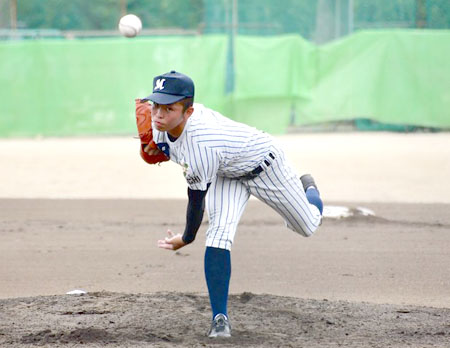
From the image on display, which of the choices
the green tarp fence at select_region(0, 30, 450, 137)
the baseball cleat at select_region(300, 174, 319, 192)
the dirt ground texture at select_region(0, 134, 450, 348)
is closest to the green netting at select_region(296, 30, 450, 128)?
the green tarp fence at select_region(0, 30, 450, 137)

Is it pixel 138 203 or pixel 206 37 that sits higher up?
pixel 206 37

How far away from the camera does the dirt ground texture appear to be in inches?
178

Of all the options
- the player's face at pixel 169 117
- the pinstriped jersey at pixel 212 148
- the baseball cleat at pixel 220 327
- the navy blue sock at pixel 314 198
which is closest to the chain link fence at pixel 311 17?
the navy blue sock at pixel 314 198

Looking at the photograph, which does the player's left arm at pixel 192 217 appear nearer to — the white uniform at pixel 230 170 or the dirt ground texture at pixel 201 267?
the white uniform at pixel 230 170

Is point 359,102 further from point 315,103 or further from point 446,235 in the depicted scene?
point 446,235

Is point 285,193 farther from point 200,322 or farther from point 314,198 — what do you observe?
point 200,322

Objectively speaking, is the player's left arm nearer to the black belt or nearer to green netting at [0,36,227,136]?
the black belt

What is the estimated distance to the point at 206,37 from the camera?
55.7 feet

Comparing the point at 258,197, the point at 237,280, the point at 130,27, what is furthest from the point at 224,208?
the point at 130,27

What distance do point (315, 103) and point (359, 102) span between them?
0.94 m

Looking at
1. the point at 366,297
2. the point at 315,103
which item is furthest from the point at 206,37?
the point at 366,297

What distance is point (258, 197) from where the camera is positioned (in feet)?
15.0

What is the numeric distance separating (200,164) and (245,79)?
1304 centimetres

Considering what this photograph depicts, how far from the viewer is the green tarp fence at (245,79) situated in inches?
645
